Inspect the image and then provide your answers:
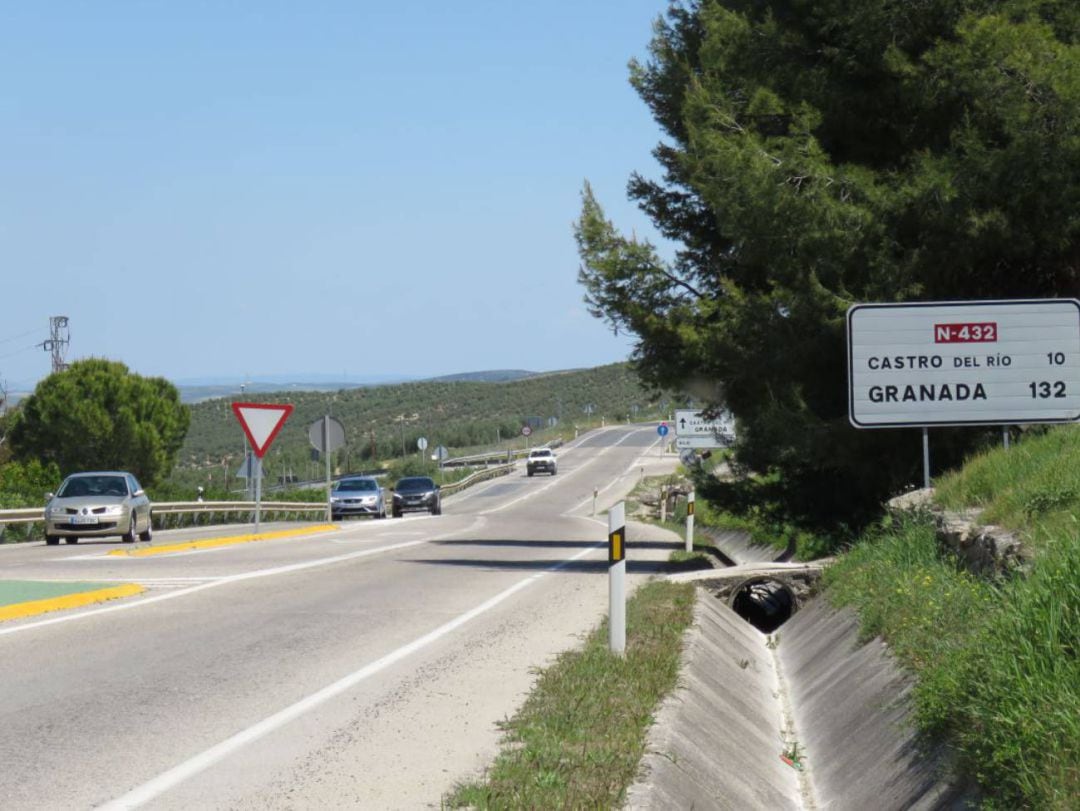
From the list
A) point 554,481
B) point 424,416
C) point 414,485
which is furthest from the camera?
point 424,416

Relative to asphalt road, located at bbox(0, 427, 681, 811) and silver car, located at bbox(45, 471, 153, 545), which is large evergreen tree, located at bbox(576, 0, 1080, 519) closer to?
asphalt road, located at bbox(0, 427, 681, 811)

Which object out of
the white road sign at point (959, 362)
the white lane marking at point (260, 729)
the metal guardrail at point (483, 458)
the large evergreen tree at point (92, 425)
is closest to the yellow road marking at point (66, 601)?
the white lane marking at point (260, 729)

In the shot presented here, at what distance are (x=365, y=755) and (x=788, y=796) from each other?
239 centimetres

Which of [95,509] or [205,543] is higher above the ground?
[95,509]

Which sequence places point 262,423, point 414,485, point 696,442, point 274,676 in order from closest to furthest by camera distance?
point 274,676 < point 262,423 < point 696,442 < point 414,485

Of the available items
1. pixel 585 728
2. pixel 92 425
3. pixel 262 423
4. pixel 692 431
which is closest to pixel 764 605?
pixel 585 728

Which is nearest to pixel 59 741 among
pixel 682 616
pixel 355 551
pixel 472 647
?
pixel 472 647

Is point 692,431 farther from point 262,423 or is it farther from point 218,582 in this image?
point 218,582

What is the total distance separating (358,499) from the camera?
5034 cm

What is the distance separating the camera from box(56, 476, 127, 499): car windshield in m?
29.8

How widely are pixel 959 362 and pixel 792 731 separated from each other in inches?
316

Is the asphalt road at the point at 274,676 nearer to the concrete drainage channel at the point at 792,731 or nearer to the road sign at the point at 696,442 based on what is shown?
the concrete drainage channel at the point at 792,731

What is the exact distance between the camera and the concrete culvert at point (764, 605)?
54.7 feet

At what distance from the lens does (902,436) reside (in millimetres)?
21312
